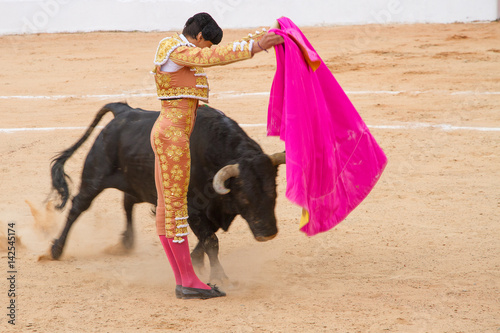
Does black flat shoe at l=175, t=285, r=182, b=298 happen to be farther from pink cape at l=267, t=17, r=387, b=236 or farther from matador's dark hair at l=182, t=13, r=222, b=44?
matador's dark hair at l=182, t=13, r=222, b=44

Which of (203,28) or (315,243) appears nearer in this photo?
(203,28)

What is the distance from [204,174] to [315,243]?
122cm

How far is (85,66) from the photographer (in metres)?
12.4

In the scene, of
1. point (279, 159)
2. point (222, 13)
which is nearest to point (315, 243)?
point (279, 159)

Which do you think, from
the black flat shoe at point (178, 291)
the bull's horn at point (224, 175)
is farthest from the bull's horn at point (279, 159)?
the black flat shoe at point (178, 291)

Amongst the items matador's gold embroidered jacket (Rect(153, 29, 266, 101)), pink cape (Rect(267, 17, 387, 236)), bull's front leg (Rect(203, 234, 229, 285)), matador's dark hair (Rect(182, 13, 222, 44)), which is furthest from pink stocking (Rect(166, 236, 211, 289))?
matador's dark hair (Rect(182, 13, 222, 44))

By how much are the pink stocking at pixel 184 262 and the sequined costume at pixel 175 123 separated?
0.14 ft

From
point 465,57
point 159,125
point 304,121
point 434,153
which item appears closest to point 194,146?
point 159,125

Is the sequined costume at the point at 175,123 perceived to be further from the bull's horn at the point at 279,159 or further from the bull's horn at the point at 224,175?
the bull's horn at the point at 279,159

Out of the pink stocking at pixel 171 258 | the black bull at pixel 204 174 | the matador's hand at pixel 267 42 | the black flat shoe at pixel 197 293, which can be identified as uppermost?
the matador's hand at pixel 267 42

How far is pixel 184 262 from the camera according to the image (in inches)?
146

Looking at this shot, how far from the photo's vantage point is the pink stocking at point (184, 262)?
368 cm

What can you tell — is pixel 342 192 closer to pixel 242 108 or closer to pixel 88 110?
pixel 242 108

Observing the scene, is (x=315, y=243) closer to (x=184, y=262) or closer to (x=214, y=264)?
(x=214, y=264)
